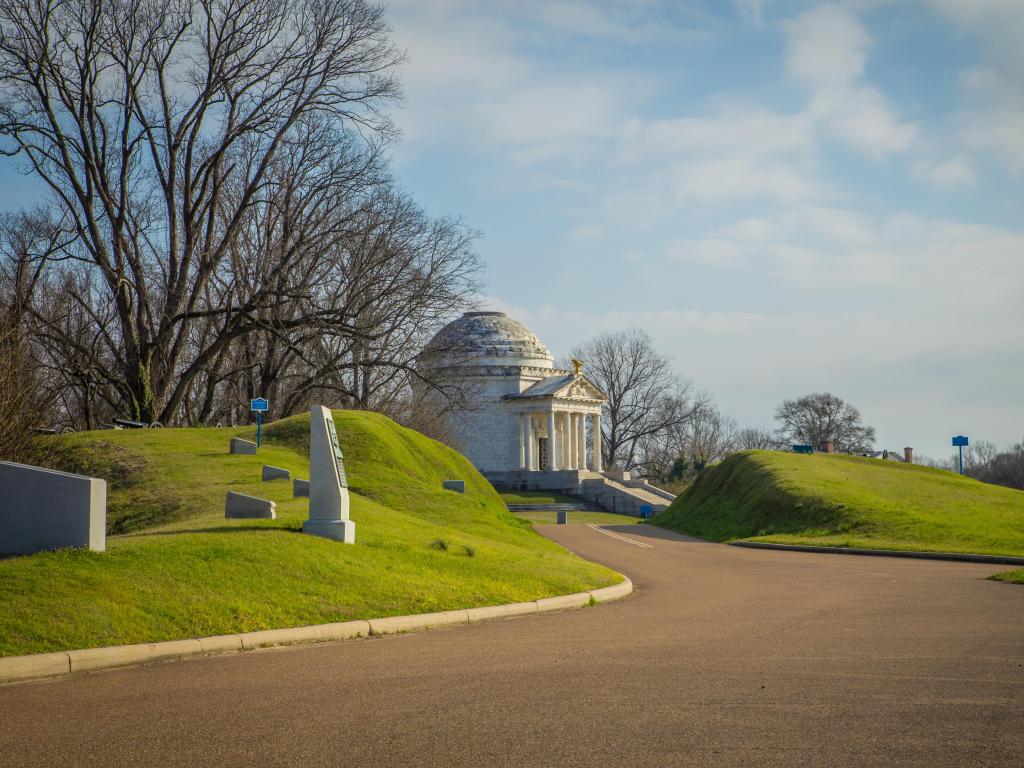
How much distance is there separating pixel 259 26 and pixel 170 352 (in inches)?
444

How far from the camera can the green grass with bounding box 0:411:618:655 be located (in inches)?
426

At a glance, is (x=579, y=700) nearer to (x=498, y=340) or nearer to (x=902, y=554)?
(x=902, y=554)

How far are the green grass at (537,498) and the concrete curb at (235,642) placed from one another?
49.2 metres

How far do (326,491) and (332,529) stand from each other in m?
0.58

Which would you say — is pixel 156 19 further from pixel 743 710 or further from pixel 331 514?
pixel 743 710

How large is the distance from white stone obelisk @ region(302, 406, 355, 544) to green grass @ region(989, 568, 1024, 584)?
9968 millimetres

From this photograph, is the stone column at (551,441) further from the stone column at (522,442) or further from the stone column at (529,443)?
the stone column at (522,442)

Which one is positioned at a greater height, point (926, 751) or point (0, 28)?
point (0, 28)

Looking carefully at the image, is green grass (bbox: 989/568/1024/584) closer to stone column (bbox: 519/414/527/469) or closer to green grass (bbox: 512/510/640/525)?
green grass (bbox: 512/510/640/525)

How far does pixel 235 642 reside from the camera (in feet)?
35.5

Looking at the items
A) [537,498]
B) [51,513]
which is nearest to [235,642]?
[51,513]

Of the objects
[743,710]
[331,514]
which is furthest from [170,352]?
[743,710]

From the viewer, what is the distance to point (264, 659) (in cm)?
1012

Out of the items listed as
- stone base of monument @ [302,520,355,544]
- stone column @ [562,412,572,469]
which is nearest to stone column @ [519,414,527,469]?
stone column @ [562,412,572,469]
